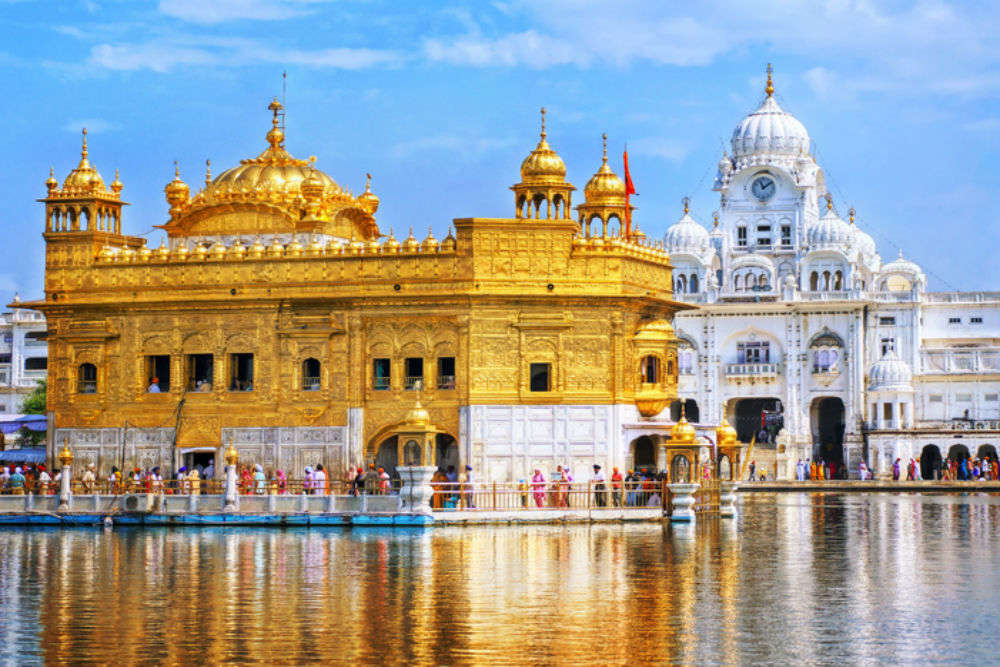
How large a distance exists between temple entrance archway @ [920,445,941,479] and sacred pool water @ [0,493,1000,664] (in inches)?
1431

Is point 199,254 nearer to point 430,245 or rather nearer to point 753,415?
point 430,245

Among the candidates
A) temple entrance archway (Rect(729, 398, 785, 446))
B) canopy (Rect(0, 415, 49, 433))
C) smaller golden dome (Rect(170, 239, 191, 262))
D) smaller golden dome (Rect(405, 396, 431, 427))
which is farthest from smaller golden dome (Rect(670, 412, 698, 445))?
temple entrance archway (Rect(729, 398, 785, 446))

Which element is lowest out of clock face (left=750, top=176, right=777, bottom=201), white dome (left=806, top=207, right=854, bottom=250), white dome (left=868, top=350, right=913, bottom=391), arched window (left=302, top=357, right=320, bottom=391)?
arched window (left=302, top=357, right=320, bottom=391)

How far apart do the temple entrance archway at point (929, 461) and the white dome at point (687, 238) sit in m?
13.3

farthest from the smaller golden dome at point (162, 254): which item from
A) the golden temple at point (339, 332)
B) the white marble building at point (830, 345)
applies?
the white marble building at point (830, 345)

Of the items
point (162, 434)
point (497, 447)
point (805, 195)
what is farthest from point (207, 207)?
point (805, 195)

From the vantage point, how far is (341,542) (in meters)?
27.3

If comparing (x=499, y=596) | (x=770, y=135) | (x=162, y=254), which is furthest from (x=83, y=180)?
(x=770, y=135)

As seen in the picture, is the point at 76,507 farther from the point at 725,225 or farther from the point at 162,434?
the point at 725,225

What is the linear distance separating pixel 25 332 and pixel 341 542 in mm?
53159

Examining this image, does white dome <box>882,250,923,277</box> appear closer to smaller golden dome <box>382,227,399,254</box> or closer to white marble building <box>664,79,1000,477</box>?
white marble building <box>664,79,1000,477</box>

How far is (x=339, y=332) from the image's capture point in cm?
3747

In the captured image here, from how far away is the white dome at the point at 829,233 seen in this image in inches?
2768

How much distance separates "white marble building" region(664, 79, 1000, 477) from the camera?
65.6 m
